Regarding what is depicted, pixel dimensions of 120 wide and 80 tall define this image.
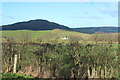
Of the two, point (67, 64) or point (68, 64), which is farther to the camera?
point (67, 64)

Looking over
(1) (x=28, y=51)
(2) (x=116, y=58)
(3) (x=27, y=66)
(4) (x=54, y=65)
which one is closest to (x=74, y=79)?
(4) (x=54, y=65)

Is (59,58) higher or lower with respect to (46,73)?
higher

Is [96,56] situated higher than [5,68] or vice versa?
[96,56]

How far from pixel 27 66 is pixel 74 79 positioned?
9908 mm

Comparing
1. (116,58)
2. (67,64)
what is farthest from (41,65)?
(116,58)

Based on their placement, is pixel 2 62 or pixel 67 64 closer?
pixel 67 64

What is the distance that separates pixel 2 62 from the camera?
3180cm

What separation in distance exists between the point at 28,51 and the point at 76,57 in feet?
37.3

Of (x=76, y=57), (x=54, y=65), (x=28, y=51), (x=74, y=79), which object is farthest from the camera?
(x=28, y=51)

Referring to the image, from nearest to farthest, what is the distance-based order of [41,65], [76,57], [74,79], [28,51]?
[74,79]
[76,57]
[41,65]
[28,51]

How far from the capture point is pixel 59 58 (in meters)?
26.3

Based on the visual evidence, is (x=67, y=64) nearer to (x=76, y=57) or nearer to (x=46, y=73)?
(x=76, y=57)

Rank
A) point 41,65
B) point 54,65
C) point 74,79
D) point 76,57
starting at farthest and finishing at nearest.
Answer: point 41,65
point 54,65
point 76,57
point 74,79

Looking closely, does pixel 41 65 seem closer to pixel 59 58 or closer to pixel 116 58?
pixel 59 58
